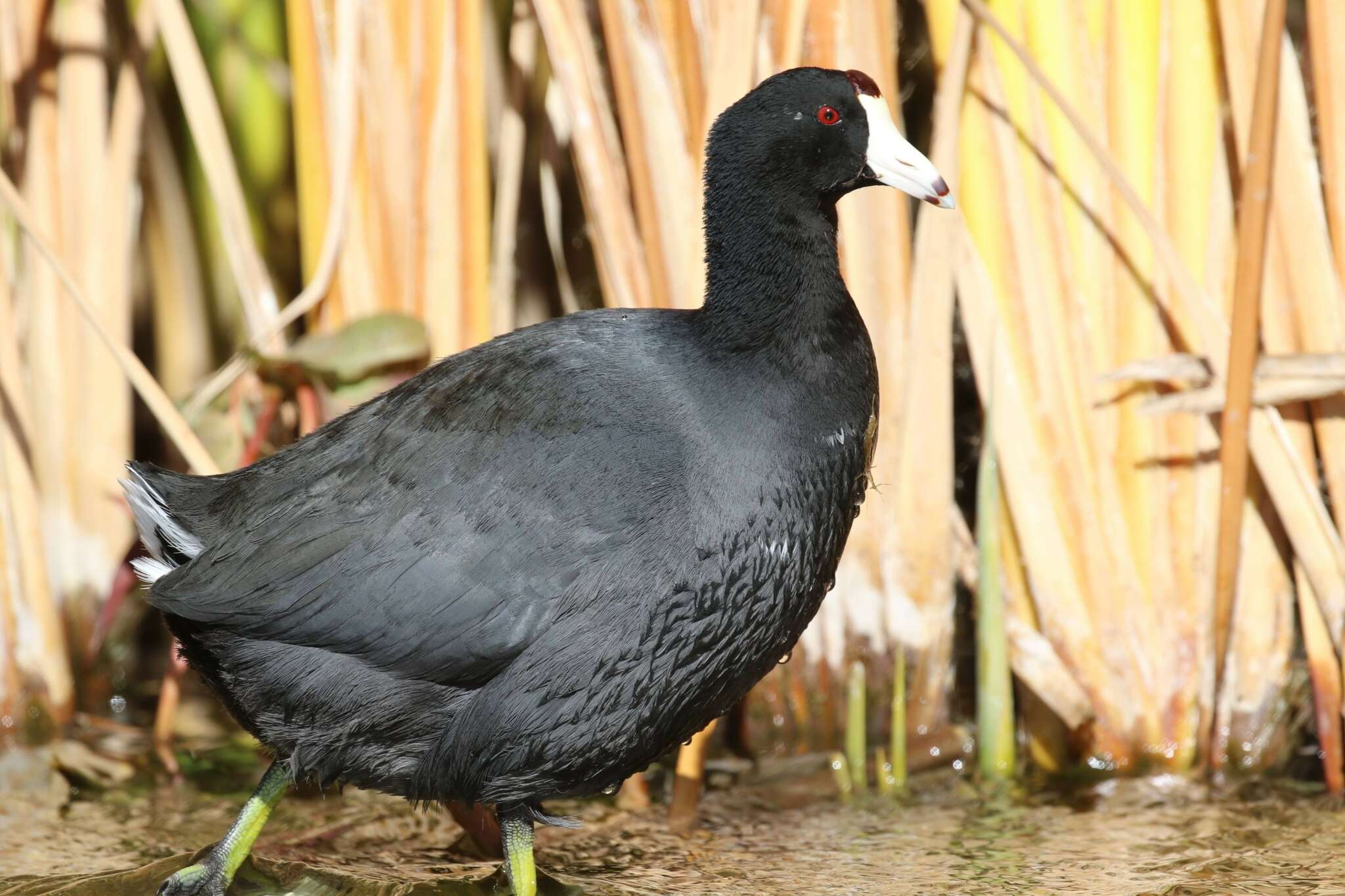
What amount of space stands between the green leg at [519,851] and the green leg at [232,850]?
0.36 metres

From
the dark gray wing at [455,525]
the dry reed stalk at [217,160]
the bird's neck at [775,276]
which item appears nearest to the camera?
the dark gray wing at [455,525]

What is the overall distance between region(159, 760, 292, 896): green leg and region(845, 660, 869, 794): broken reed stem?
3.45ft

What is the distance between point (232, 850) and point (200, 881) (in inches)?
2.6

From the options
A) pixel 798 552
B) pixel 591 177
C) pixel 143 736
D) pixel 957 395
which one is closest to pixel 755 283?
pixel 798 552

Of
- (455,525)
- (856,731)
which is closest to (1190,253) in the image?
(856,731)

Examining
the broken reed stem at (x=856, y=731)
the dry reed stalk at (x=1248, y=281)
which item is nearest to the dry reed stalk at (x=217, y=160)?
the broken reed stem at (x=856, y=731)

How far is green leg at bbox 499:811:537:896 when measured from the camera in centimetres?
236

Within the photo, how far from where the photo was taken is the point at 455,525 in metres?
2.21

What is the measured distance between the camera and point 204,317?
3.65m

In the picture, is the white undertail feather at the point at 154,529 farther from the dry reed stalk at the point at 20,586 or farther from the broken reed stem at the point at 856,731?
the broken reed stem at the point at 856,731

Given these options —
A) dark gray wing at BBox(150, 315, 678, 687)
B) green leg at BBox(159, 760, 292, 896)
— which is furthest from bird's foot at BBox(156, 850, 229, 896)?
dark gray wing at BBox(150, 315, 678, 687)

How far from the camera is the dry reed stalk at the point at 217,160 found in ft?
9.90

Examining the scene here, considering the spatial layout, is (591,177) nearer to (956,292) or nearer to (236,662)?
(956,292)

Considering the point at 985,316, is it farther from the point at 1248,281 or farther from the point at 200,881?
the point at 200,881
